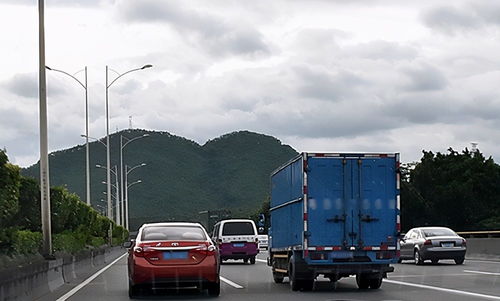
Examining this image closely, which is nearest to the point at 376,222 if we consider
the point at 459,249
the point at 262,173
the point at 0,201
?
the point at 0,201

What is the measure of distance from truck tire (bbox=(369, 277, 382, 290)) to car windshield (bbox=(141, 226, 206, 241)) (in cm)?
414

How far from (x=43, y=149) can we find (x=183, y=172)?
5244 inches

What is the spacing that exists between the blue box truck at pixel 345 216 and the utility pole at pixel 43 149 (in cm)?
744

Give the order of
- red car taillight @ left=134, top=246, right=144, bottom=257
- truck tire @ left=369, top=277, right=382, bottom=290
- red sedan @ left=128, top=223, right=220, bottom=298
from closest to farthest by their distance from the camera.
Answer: red sedan @ left=128, top=223, right=220, bottom=298
red car taillight @ left=134, top=246, right=144, bottom=257
truck tire @ left=369, top=277, right=382, bottom=290

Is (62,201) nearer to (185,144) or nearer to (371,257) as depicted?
(371,257)

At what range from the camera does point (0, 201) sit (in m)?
21.7

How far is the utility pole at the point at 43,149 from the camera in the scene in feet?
80.7

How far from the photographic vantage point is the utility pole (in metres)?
24.6

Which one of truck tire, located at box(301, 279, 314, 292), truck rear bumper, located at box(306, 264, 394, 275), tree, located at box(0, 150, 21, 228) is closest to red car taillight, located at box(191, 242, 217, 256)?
truck rear bumper, located at box(306, 264, 394, 275)

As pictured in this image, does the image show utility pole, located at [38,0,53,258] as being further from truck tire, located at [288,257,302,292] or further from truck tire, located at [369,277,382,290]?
truck tire, located at [369,277,382,290]

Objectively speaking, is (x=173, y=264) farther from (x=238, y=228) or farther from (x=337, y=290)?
(x=238, y=228)

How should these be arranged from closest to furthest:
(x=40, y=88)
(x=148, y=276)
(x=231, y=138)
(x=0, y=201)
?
(x=148, y=276), (x=0, y=201), (x=40, y=88), (x=231, y=138)

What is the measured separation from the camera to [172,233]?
19.4m

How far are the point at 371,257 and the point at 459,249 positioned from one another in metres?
14.0
